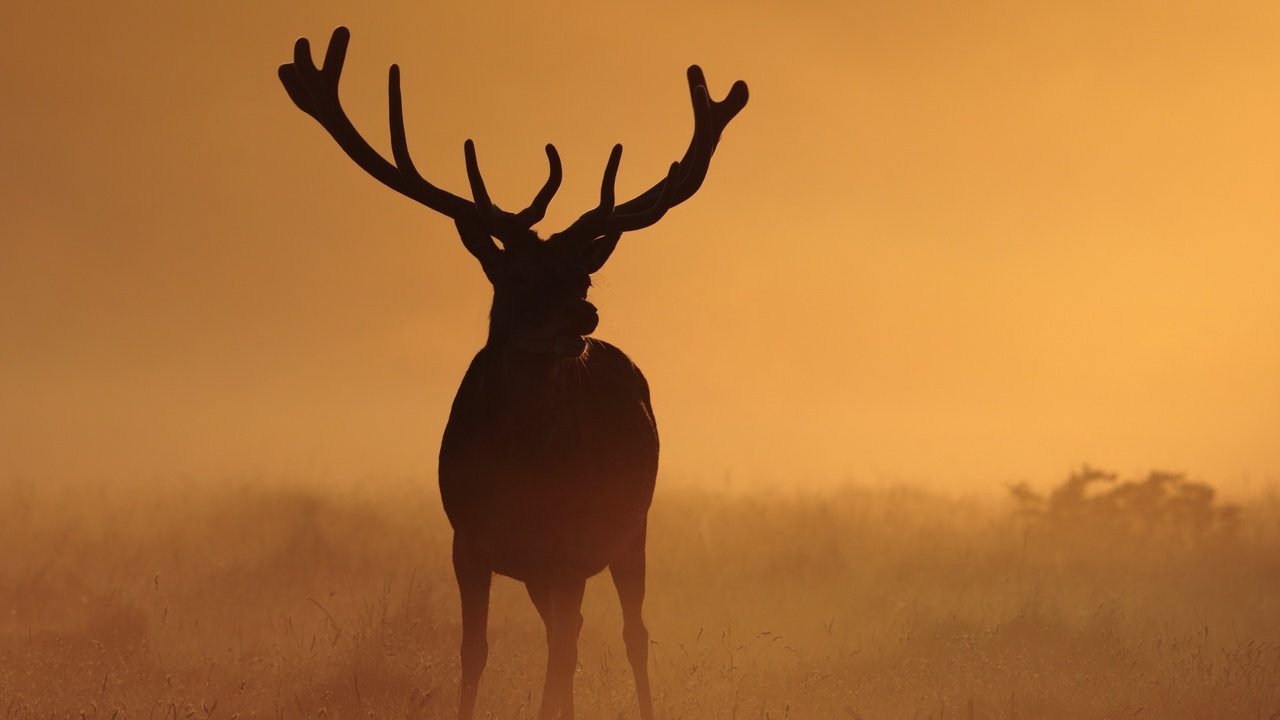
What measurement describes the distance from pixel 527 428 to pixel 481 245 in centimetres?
110

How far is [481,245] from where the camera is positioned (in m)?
8.52

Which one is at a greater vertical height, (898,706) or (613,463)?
(613,463)

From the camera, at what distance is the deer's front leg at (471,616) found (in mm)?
8633

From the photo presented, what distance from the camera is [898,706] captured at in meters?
10.3

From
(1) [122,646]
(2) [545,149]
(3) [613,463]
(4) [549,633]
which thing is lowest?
(1) [122,646]

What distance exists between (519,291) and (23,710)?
171 inches

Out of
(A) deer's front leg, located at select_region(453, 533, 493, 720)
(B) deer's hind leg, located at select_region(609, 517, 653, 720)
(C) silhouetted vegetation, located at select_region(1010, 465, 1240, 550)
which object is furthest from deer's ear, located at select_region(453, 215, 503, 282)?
(C) silhouetted vegetation, located at select_region(1010, 465, 1240, 550)

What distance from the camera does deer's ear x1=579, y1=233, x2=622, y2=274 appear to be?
342 inches

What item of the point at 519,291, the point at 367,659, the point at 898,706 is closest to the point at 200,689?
the point at 367,659

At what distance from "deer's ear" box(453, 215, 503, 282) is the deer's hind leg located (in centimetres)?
241

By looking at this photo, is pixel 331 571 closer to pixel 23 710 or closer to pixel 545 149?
pixel 23 710

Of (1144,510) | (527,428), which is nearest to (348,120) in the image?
(527,428)

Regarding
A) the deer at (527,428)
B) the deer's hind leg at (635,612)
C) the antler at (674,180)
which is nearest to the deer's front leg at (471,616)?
the deer at (527,428)

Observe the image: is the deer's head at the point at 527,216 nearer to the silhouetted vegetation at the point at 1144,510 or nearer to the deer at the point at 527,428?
the deer at the point at 527,428
